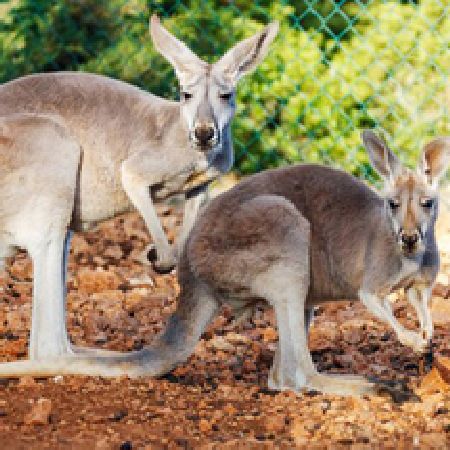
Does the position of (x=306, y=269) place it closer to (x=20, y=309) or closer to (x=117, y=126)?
(x=117, y=126)

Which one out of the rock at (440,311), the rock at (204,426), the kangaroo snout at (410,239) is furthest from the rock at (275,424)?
the rock at (440,311)

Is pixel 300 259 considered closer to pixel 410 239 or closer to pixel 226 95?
pixel 410 239

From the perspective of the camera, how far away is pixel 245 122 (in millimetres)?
7348

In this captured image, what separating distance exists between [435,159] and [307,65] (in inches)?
113

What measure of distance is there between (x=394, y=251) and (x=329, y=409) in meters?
0.73

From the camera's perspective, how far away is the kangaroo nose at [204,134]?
4.44 m

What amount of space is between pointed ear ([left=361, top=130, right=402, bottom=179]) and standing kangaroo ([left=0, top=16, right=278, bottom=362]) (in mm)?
535

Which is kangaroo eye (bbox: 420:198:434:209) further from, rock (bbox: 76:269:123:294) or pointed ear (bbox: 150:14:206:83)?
rock (bbox: 76:269:123:294)

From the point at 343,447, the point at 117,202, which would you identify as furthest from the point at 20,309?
the point at 343,447

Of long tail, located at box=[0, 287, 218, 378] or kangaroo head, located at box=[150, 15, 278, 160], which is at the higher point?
kangaroo head, located at box=[150, 15, 278, 160]

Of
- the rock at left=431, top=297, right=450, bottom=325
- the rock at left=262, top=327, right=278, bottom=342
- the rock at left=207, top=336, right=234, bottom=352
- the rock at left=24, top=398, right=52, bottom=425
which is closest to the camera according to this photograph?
the rock at left=24, top=398, right=52, bottom=425

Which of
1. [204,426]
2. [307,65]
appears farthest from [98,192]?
[307,65]

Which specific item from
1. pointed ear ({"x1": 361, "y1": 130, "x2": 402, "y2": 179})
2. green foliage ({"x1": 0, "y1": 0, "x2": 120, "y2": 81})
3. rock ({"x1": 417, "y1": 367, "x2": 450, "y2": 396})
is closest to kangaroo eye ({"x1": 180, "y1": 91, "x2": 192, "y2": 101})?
pointed ear ({"x1": 361, "y1": 130, "x2": 402, "y2": 179})

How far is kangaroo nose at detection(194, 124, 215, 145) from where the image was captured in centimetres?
444
